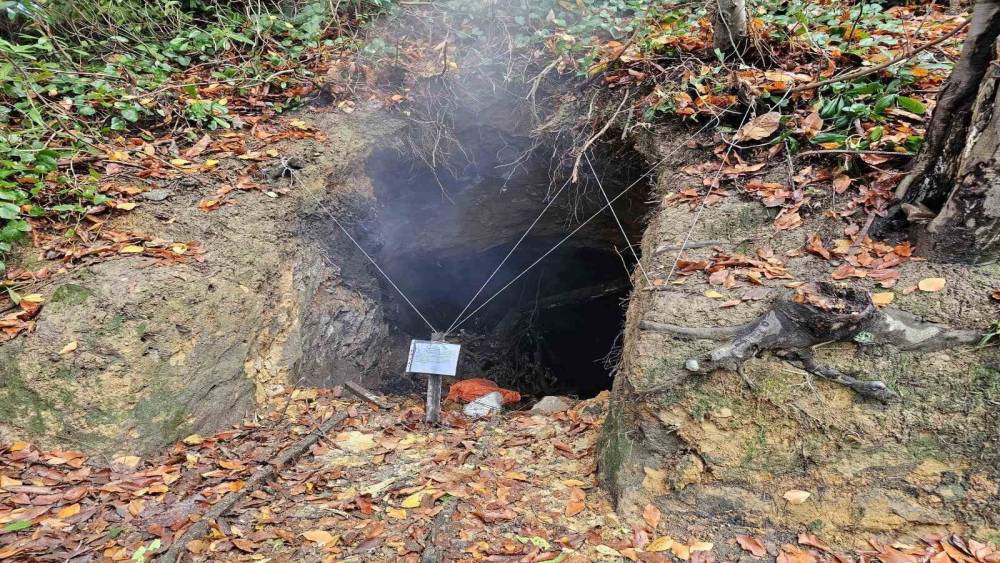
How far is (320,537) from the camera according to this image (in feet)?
8.13

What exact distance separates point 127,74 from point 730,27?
188 inches

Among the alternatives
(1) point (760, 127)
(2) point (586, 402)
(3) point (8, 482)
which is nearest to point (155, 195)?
(3) point (8, 482)

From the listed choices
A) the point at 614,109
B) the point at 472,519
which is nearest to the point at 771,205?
the point at 614,109

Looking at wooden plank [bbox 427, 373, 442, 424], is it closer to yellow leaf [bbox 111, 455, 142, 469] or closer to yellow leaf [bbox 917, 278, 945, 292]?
yellow leaf [bbox 111, 455, 142, 469]

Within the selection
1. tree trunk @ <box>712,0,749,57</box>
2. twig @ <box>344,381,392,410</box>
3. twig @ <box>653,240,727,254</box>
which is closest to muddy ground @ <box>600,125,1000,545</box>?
twig @ <box>653,240,727,254</box>

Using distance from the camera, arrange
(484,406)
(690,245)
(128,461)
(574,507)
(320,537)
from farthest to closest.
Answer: (484,406), (690,245), (128,461), (574,507), (320,537)

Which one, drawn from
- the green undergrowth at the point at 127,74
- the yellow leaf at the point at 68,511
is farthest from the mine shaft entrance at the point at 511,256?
the yellow leaf at the point at 68,511

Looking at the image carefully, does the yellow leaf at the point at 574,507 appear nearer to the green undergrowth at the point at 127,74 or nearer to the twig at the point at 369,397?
the twig at the point at 369,397

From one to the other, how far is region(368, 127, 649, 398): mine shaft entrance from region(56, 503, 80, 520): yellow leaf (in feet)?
10.3

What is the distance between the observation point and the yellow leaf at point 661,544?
94.3 inches

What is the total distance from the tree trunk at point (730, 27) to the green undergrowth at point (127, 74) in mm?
3181

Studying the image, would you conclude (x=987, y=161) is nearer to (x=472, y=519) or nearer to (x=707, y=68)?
(x=707, y=68)

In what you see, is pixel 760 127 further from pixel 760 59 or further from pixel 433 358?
pixel 433 358

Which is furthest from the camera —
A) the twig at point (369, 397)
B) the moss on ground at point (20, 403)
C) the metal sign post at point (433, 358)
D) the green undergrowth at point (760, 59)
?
the twig at point (369, 397)
